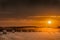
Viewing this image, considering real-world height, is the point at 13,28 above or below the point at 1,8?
below

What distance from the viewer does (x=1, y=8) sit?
998 mm

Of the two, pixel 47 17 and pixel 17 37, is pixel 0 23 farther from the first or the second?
pixel 47 17

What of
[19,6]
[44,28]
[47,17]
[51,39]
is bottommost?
[51,39]

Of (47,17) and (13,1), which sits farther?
(47,17)

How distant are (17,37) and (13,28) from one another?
10 centimetres

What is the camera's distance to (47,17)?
41.2 inches

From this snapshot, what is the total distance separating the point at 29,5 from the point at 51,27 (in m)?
0.31

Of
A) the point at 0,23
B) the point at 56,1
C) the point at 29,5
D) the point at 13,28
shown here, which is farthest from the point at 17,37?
the point at 56,1

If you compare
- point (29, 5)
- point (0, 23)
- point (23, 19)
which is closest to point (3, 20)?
point (0, 23)

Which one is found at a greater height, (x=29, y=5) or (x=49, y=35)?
(x=29, y=5)

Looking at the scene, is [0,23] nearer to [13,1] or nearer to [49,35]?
[13,1]

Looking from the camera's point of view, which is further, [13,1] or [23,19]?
[23,19]

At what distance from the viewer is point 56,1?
3.17 feet

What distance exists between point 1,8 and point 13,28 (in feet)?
0.73
